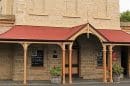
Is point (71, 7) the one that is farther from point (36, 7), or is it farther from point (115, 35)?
point (115, 35)

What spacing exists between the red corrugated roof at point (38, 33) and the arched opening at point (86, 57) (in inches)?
68.0

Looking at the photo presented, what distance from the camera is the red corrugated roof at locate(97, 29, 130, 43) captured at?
26833mm

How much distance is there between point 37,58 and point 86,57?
4.05 m

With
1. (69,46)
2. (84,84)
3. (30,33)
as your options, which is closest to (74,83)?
(84,84)

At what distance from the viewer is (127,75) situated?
3075 cm

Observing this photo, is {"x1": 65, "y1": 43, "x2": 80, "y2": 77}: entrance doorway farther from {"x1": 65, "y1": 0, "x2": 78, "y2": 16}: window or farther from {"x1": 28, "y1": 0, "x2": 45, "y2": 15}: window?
{"x1": 28, "y1": 0, "x2": 45, "y2": 15}: window

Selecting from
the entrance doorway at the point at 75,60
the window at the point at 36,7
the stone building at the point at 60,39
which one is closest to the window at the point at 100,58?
the stone building at the point at 60,39

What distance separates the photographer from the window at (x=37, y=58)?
26.8 meters

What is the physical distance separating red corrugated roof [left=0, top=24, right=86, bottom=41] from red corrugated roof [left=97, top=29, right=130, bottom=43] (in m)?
2.49

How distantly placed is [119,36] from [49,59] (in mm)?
5840

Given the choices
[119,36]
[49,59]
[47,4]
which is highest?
[47,4]

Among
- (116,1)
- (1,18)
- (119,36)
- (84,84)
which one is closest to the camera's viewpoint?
(84,84)

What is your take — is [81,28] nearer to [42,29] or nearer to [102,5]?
[42,29]

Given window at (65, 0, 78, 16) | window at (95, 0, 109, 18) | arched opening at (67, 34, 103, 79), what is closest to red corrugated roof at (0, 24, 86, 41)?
window at (65, 0, 78, 16)
